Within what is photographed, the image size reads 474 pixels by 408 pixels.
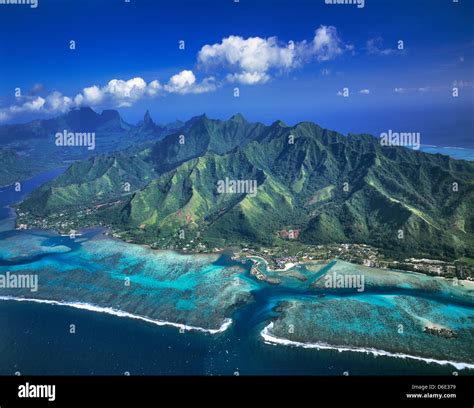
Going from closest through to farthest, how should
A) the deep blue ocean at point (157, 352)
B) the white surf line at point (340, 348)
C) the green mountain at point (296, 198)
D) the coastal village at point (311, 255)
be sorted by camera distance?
the white surf line at point (340, 348)
the deep blue ocean at point (157, 352)
the coastal village at point (311, 255)
the green mountain at point (296, 198)

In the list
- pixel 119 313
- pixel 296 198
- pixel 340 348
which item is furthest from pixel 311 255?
pixel 296 198

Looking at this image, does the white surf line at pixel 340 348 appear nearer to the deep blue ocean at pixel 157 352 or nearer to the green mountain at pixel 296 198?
the deep blue ocean at pixel 157 352

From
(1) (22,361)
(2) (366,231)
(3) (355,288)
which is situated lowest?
(1) (22,361)

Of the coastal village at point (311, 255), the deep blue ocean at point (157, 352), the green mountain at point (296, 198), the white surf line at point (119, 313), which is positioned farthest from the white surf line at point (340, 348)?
the green mountain at point (296, 198)
